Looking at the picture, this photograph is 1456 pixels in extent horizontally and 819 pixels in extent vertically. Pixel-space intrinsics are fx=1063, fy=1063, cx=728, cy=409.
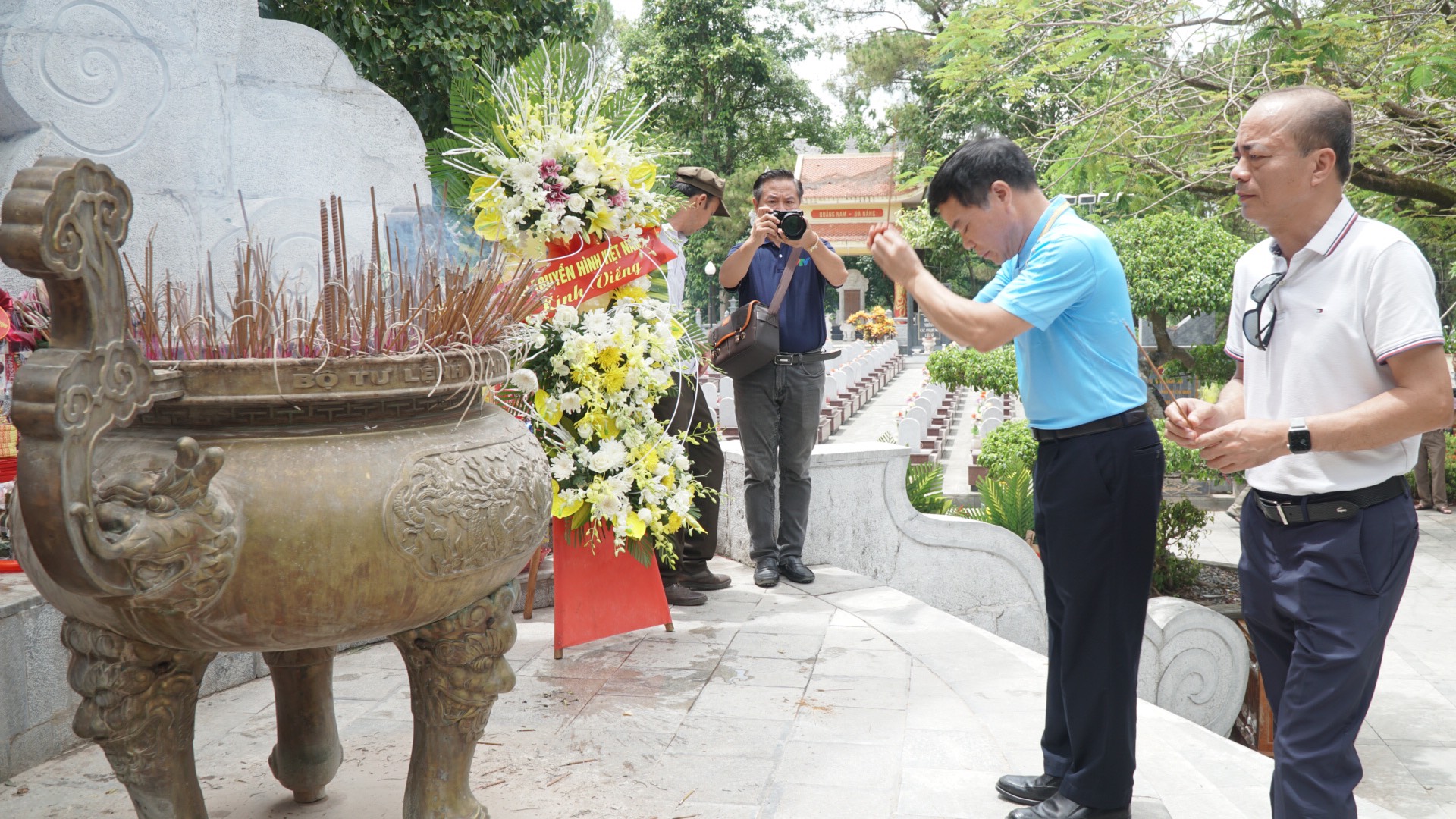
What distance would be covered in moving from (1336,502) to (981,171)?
39.5 inches

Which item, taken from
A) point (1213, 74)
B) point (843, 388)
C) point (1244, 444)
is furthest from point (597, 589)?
point (843, 388)

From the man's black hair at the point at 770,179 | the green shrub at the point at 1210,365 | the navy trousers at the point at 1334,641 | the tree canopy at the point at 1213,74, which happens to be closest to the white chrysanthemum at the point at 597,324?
the man's black hair at the point at 770,179

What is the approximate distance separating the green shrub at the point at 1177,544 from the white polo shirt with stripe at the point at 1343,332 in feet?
16.6

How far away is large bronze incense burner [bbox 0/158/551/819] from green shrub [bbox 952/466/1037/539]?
4.69 metres

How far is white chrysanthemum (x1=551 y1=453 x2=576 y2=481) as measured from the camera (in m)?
3.53

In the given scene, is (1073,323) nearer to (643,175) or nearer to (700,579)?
(643,175)

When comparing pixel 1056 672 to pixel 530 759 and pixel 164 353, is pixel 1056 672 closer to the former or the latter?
pixel 530 759

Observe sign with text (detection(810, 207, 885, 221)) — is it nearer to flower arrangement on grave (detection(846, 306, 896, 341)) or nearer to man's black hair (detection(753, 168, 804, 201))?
flower arrangement on grave (detection(846, 306, 896, 341))

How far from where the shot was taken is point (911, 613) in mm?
4211

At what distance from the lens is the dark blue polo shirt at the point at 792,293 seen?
14.8 ft

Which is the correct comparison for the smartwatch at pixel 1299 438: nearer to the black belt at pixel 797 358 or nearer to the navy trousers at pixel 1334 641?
the navy trousers at pixel 1334 641

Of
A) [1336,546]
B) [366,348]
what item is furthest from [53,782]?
[1336,546]

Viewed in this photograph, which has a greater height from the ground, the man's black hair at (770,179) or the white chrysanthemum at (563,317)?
the man's black hair at (770,179)

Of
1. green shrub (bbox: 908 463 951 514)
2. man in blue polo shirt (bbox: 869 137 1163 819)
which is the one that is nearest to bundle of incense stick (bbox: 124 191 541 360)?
man in blue polo shirt (bbox: 869 137 1163 819)
